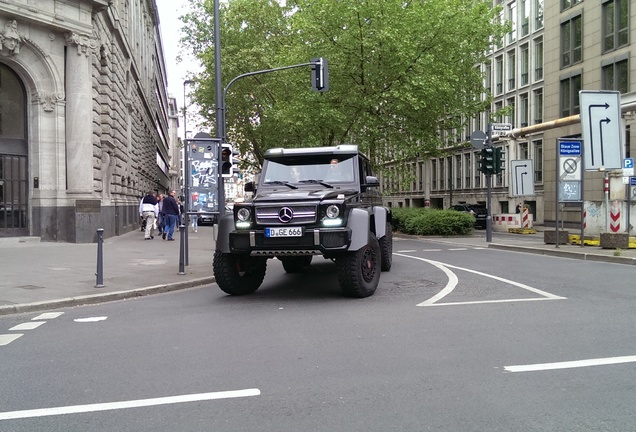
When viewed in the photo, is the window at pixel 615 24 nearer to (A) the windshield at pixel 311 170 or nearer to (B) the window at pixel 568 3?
(B) the window at pixel 568 3

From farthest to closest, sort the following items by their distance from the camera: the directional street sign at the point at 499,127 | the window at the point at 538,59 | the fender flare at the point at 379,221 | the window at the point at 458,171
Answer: the window at the point at 458,171 < the window at the point at 538,59 < the directional street sign at the point at 499,127 < the fender flare at the point at 379,221

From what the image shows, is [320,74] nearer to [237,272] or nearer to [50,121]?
[50,121]

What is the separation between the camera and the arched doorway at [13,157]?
1816cm

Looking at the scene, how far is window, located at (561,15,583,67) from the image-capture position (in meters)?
32.9

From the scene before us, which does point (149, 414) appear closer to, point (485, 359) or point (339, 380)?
point (339, 380)

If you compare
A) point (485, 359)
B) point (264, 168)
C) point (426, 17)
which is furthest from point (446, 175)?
point (485, 359)

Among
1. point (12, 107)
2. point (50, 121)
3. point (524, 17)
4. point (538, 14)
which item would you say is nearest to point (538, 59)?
point (538, 14)

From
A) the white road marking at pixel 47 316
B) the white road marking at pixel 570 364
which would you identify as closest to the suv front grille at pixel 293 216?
the white road marking at pixel 47 316

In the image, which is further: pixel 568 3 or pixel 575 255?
pixel 568 3

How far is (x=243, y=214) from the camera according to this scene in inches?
327

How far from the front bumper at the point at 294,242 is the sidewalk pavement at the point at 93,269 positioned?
8.12 feet

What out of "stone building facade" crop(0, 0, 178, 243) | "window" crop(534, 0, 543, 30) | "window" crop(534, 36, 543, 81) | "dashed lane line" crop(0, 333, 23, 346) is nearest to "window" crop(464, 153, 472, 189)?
"window" crop(534, 36, 543, 81)

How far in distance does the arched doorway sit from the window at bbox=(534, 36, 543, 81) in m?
34.8

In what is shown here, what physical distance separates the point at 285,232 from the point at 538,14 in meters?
39.8
